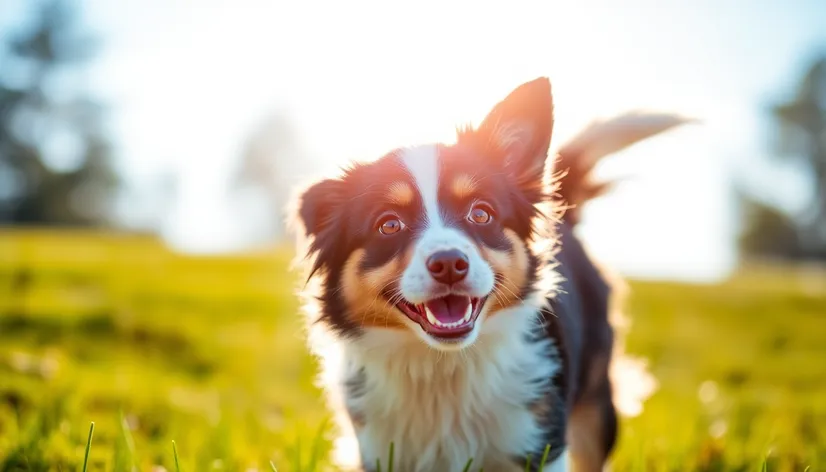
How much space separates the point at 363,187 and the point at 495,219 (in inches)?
Result: 22.3

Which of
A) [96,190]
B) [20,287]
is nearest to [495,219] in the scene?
[20,287]

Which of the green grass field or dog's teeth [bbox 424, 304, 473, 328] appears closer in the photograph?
dog's teeth [bbox 424, 304, 473, 328]

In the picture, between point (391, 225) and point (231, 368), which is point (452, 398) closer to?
point (391, 225)

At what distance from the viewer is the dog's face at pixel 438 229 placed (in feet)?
8.91

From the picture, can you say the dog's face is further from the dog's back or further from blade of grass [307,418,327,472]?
blade of grass [307,418,327,472]

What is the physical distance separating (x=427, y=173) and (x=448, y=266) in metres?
0.52

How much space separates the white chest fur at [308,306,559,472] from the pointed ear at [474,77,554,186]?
2.03 feet

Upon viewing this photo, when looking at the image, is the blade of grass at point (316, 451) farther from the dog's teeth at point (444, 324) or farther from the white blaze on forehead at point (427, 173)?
the white blaze on forehead at point (427, 173)

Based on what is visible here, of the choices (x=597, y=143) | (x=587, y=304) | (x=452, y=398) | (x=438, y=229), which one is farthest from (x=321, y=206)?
(x=597, y=143)

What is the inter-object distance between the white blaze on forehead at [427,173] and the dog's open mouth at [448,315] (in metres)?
0.30

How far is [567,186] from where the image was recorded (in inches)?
162

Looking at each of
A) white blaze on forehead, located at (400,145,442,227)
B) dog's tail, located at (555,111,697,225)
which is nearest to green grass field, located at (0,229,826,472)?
white blaze on forehead, located at (400,145,442,227)

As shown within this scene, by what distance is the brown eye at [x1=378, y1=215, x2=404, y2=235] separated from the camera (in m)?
2.94

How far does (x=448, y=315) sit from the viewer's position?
2768mm
